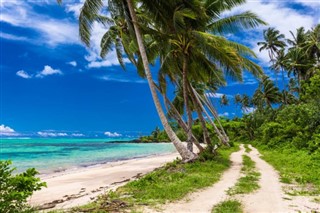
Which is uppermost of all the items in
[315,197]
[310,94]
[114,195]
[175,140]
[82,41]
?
[82,41]

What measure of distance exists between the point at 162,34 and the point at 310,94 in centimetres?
961

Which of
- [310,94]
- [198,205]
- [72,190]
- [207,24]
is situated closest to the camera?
[198,205]

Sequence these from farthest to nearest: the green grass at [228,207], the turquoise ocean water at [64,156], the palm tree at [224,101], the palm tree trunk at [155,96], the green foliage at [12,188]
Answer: the palm tree at [224,101] < the turquoise ocean water at [64,156] < the palm tree trunk at [155,96] < the green grass at [228,207] < the green foliage at [12,188]

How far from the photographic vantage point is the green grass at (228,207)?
18.5 ft

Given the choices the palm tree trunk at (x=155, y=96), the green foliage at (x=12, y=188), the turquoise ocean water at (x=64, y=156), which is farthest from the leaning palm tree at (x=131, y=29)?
the turquoise ocean water at (x=64, y=156)

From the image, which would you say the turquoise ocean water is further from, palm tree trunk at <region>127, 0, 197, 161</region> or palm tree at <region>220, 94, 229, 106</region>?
palm tree at <region>220, 94, 229, 106</region>

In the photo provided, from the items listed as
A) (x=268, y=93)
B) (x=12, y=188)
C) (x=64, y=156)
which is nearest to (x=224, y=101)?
(x=268, y=93)

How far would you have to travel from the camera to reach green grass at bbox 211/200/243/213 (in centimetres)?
562

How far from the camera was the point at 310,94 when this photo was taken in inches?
682

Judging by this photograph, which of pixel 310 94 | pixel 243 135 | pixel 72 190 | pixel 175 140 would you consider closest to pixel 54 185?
pixel 72 190

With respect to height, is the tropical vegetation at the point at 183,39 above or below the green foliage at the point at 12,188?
above

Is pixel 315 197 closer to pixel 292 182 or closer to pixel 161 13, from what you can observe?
pixel 292 182

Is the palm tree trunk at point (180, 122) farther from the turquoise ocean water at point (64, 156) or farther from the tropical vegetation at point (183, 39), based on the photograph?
the turquoise ocean water at point (64, 156)

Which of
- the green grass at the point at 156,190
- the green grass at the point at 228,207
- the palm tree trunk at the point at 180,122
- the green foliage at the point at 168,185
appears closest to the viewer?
the green grass at the point at 228,207
